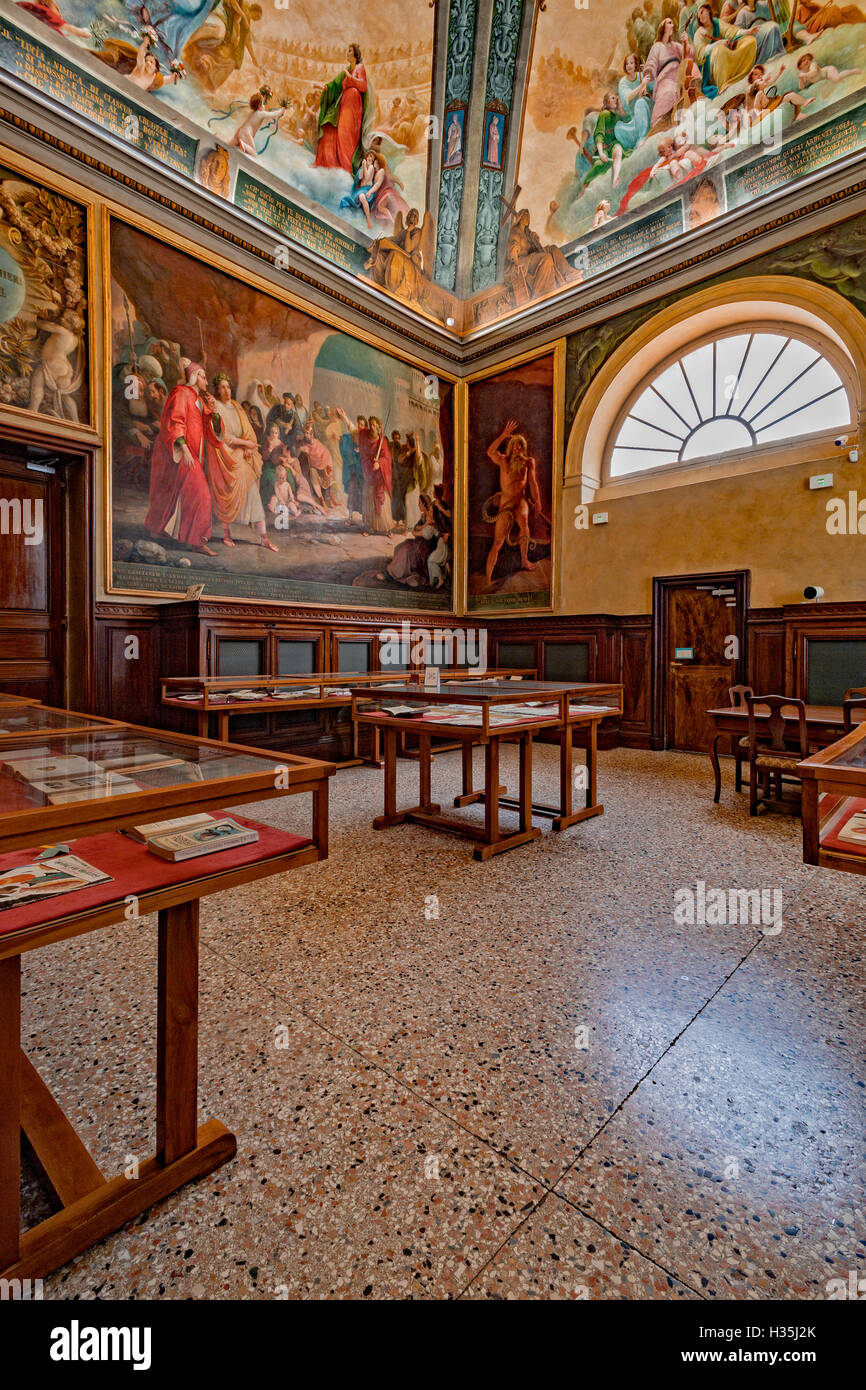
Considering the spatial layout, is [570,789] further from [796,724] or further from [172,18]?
[172,18]

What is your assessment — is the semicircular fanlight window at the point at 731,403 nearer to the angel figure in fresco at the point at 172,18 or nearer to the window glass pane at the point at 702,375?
the window glass pane at the point at 702,375

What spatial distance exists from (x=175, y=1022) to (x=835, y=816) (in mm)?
2210

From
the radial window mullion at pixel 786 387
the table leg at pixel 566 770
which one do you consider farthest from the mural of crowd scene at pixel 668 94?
the table leg at pixel 566 770

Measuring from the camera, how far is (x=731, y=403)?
9023 mm

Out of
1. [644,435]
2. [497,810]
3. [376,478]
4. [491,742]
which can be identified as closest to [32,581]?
[376,478]

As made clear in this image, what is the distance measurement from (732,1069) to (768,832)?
3.14 m

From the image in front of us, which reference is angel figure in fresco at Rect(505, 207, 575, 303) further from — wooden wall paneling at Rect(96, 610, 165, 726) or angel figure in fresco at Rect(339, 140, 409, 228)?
wooden wall paneling at Rect(96, 610, 165, 726)

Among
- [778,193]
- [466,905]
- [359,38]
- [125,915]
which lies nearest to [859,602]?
[778,193]

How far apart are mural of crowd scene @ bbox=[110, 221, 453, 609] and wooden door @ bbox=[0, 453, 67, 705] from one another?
0.73 m

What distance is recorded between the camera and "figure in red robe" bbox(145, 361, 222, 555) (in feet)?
25.4

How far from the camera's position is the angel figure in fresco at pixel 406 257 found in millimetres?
10242

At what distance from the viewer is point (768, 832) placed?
183 inches

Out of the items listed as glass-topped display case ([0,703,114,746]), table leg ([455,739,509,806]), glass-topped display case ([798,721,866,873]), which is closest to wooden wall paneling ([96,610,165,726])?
table leg ([455,739,509,806])
